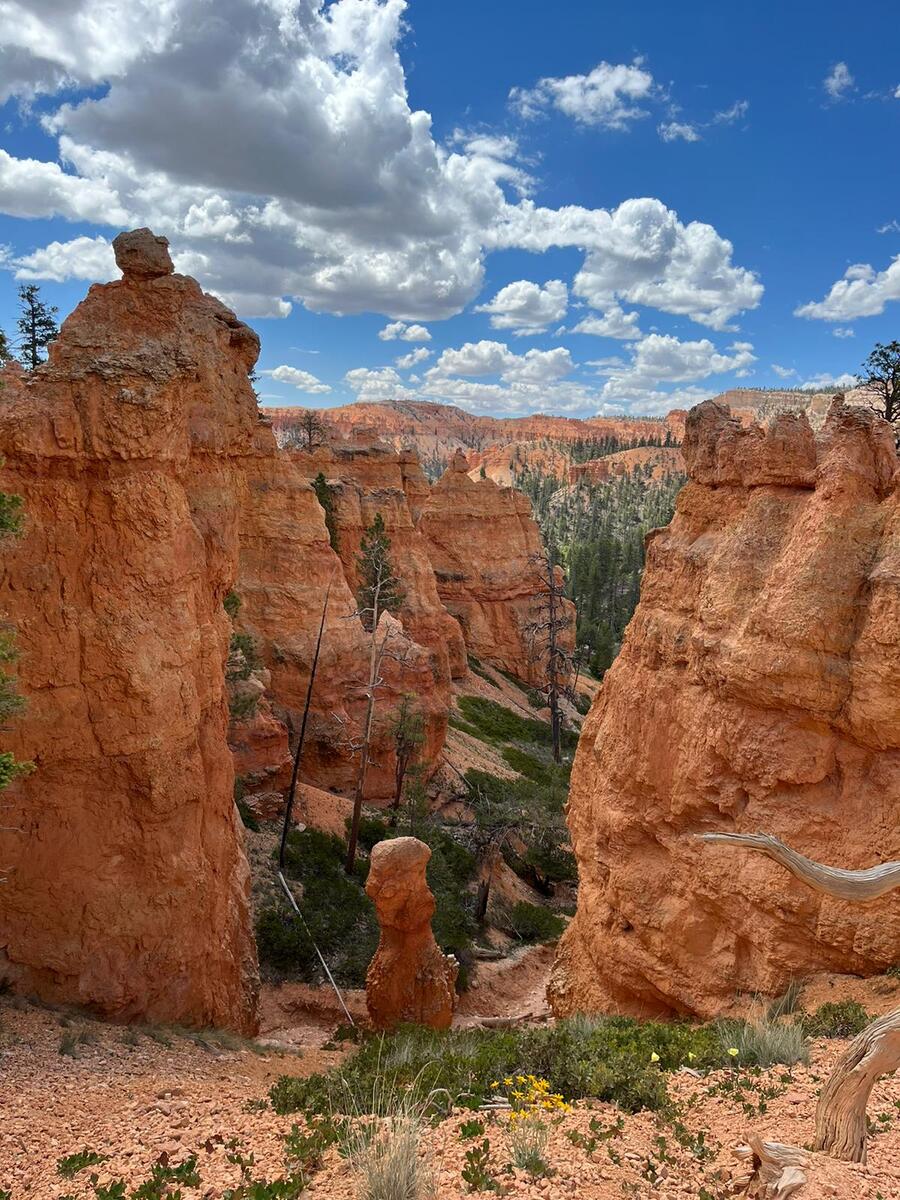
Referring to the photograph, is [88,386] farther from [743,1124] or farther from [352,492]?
[352,492]

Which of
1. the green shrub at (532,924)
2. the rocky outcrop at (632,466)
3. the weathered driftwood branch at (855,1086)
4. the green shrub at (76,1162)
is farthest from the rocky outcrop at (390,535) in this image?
the rocky outcrop at (632,466)

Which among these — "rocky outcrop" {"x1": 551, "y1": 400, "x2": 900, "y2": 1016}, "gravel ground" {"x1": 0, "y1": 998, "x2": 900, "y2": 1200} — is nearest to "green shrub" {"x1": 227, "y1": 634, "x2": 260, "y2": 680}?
"rocky outcrop" {"x1": 551, "y1": 400, "x2": 900, "y2": 1016}

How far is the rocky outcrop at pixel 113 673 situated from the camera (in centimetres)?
930

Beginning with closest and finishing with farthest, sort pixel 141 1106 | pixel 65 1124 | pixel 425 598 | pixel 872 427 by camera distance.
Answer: pixel 65 1124
pixel 141 1106
pixel 872 427
pixel 425 598

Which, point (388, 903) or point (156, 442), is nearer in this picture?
point (156, 442)

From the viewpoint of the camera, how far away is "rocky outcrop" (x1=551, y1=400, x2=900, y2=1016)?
7.73 meters

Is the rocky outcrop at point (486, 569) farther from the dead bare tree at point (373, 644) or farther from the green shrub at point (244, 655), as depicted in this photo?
the green shrub at point (244, 655)

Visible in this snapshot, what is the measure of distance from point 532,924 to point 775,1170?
16787 mm

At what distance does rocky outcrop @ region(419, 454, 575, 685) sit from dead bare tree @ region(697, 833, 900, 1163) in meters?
39.9

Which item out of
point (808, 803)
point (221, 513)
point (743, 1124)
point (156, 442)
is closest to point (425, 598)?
point (221, 513)

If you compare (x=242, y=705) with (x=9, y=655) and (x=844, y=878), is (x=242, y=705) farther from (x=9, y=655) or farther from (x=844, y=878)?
(x=844, y=878)

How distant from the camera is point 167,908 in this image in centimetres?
1013

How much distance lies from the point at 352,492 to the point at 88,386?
2527cm

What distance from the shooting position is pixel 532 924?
66.0 feet
